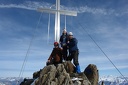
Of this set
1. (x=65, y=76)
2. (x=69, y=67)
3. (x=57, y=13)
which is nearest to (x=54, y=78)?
(x=65, y=76)

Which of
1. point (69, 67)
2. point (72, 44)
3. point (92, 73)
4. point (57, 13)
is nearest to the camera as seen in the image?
point (92, 73)

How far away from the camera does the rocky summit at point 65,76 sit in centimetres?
1716

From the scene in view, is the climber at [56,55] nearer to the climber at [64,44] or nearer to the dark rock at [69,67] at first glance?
the climber at [64,44]

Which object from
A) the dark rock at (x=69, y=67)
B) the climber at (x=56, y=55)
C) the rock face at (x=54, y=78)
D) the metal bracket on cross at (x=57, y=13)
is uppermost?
the metal bracket on cross at (x=57, y=13)

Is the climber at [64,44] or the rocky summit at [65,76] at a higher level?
the climber at [64,44]

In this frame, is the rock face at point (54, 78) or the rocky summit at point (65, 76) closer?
the rock face at point (54, 78)

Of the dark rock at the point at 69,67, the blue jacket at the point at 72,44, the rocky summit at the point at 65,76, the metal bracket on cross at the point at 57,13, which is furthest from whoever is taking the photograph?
the metal bracket on cross at the point at 57,13

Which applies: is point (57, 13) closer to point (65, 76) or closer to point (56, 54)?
point (56, 54)

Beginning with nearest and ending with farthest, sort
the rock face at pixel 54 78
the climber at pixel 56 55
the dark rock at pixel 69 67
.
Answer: the rock face at pixel 54 78, the dark rock at pixel 69 67, the climber at pixel 56 55

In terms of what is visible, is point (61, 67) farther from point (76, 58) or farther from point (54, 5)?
point (54, 5)

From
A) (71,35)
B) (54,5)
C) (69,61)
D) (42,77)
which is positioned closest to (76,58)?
(69,61)

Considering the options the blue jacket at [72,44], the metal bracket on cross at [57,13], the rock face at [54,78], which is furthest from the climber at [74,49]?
the metal bracket on cross at [57,13]

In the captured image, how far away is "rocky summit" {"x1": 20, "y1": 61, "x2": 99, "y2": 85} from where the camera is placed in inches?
675

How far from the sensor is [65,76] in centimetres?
1739
